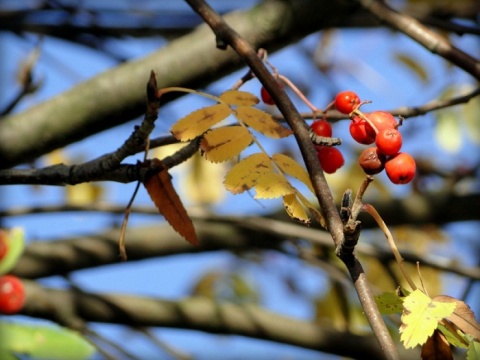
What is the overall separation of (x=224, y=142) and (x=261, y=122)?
0.05 metres

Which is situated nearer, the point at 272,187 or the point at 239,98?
the point at 272,187

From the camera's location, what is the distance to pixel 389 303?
72 centimetres

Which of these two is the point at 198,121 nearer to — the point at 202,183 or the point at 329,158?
the point at 329,158

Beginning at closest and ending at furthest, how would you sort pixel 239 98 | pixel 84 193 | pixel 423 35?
pixel 239 98 → pixel 423 35 → pixel 84 193

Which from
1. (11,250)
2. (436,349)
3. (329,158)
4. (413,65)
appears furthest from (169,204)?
(413,65)

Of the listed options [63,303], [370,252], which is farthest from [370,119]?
[63,303]

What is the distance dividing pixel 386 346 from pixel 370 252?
1.17 meters

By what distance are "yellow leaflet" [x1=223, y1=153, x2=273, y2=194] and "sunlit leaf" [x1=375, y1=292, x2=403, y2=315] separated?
0.17 m

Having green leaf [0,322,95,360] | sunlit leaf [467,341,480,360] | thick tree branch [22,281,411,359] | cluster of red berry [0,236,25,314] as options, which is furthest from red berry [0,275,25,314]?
sunlit leaf [467,341,480,360]

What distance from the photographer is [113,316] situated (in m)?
1.80

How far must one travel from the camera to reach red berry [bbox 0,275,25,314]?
4.01ft

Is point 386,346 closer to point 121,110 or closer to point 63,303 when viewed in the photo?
point 121,110

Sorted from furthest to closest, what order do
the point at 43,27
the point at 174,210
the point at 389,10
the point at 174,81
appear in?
the point at 43,27 → the point at 174,81 → the point at 389,10 → the point at 174,210

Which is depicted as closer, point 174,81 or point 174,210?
point 174,210
